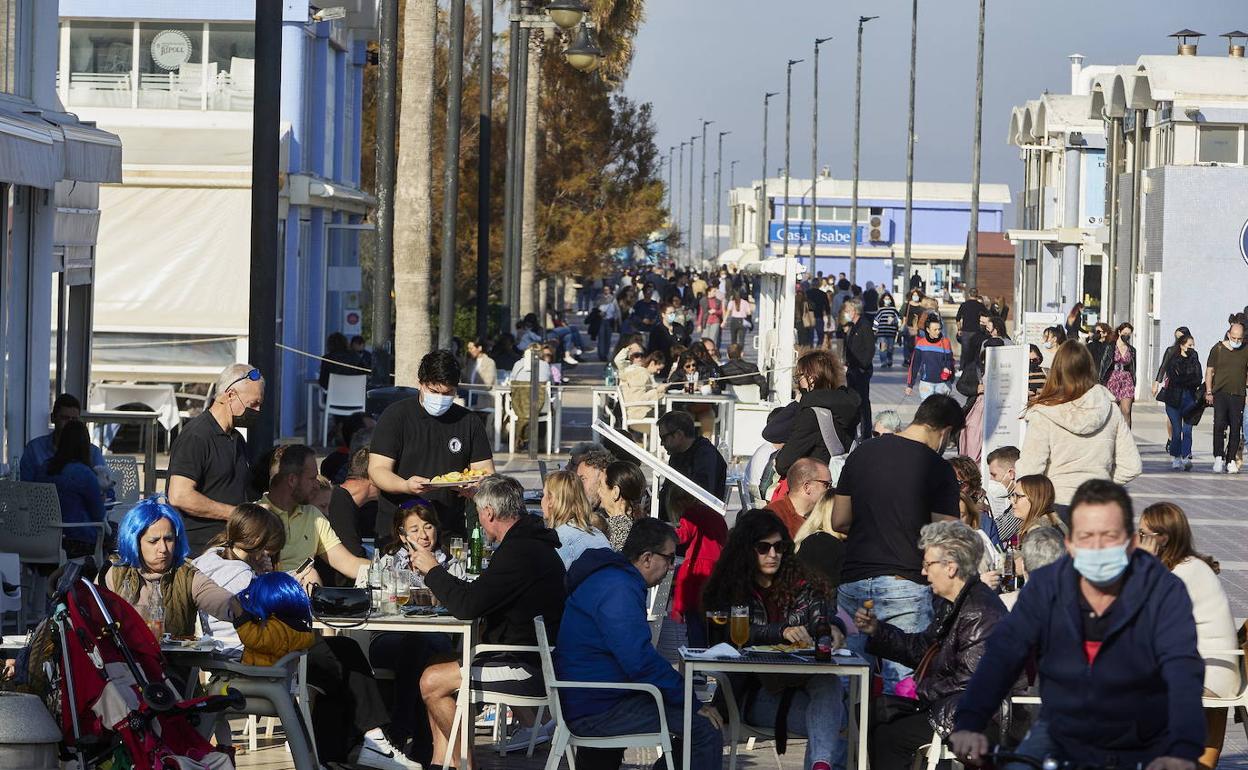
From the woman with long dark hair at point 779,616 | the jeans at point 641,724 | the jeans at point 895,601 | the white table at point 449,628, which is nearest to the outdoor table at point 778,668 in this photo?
the jeans at point 641,724

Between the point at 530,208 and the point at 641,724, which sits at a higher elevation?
the point at 530,208

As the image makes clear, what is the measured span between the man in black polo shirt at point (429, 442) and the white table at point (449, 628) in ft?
7.04

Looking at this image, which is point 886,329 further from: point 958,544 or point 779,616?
point 958,544

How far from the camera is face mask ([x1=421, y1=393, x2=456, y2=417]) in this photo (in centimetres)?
1004

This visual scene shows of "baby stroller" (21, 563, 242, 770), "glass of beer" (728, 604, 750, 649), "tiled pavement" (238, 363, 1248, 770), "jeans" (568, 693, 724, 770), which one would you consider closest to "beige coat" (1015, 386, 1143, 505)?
"tiled pavement" (238, 363, 1248, 770)

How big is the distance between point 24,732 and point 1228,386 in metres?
17.8

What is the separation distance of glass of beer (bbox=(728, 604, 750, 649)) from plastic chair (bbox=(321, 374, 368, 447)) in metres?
14.7

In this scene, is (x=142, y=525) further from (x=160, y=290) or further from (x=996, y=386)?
(x=160, y=290)

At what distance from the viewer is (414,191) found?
20.1 meters

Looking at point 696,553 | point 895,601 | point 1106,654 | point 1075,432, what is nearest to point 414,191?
point 1075,432

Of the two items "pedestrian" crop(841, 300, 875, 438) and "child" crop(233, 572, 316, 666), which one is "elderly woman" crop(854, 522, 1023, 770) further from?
"pedestrian" crop(841, 300, 875, 438)

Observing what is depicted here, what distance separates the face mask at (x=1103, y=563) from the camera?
15.5ft

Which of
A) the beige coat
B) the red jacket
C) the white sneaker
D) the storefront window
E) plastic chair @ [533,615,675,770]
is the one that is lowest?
the white sneaker

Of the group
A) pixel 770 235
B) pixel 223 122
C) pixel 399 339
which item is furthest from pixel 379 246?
pixel 770 235
